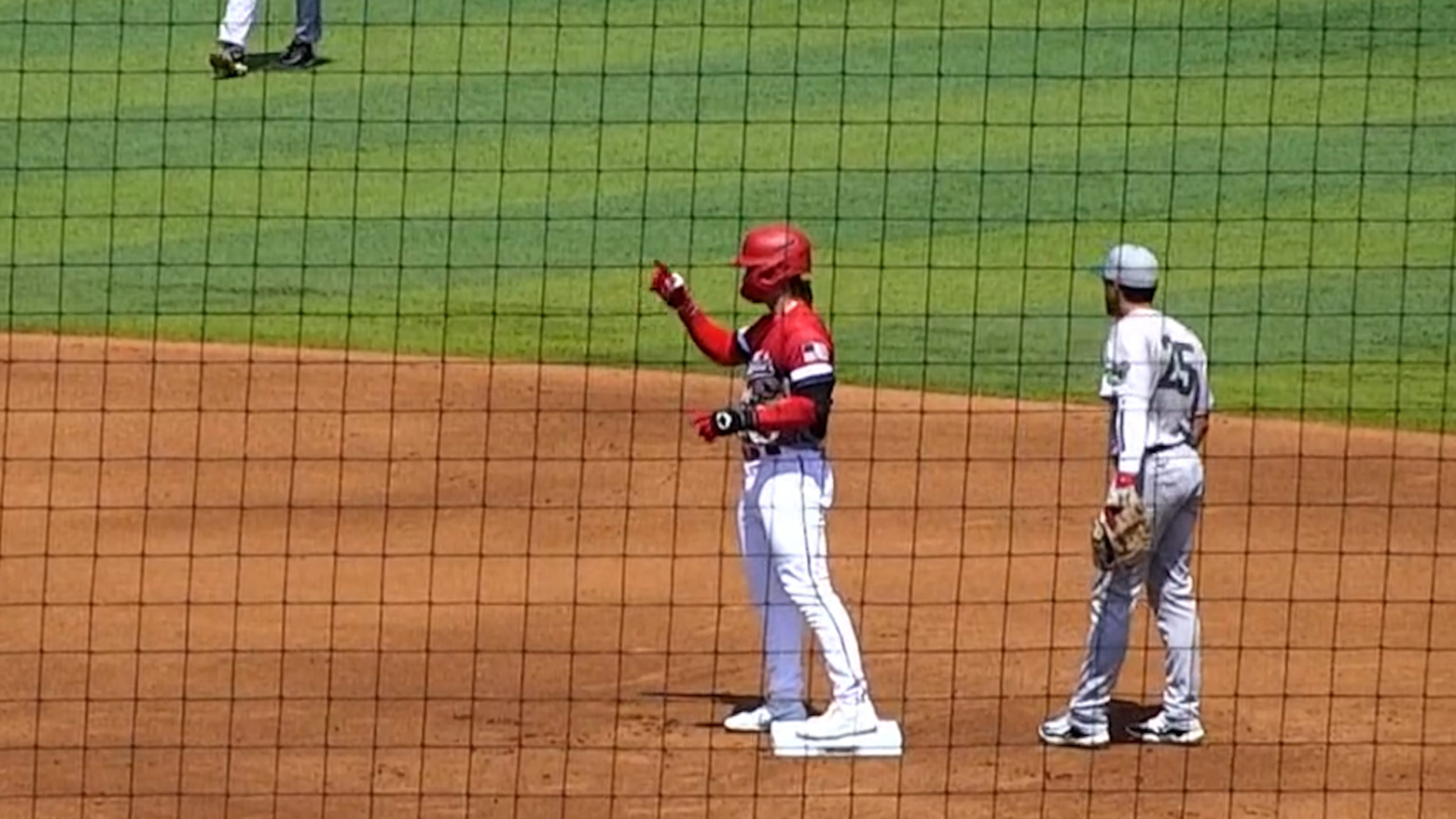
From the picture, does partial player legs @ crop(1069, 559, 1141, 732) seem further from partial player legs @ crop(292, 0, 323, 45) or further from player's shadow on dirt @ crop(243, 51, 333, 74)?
player's shadow on dirt @ crop(243, 51, 333, 74)

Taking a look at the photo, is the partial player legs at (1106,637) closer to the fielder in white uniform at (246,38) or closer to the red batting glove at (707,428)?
the red batting glove at (707,428)

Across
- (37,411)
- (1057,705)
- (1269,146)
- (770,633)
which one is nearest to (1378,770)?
(1057,705)

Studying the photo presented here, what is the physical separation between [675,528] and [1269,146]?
7950 mm

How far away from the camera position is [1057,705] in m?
11.8

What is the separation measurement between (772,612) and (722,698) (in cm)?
63

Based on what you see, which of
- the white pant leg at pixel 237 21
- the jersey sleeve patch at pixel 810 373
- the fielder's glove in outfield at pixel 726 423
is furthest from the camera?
the white pant leg at pixel 237 21

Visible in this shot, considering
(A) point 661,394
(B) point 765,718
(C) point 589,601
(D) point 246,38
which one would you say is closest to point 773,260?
(B) point 765,718

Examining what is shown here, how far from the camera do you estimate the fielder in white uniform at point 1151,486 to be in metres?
10.9

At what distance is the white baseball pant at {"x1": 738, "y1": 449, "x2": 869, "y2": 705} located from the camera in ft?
36.2

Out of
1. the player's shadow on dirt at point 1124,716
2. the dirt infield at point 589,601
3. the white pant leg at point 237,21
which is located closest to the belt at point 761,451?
the dirt infield at point 589,601

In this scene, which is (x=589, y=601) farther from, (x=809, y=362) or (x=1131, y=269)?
(x=1131, y=269)

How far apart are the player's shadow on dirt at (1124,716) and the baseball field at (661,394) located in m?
0.07

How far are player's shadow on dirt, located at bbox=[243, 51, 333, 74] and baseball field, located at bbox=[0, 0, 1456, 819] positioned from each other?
9cm

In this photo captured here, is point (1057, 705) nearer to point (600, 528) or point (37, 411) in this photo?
point (600, 528)
